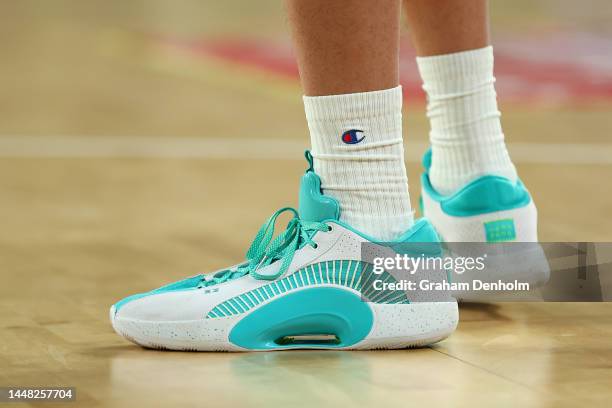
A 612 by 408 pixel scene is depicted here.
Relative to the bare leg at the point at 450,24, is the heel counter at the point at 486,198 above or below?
below

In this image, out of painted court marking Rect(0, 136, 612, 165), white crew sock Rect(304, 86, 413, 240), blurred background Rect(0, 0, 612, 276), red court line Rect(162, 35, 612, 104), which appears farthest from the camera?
red court line Rect(162, 35, 612, 104)

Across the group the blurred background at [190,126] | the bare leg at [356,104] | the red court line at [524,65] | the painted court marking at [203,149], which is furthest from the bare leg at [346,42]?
the red court line at [524,65]

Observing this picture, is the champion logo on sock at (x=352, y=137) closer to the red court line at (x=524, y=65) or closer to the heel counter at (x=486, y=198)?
the heel counter at (x=486, y=198)

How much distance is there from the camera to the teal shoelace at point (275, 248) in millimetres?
1065

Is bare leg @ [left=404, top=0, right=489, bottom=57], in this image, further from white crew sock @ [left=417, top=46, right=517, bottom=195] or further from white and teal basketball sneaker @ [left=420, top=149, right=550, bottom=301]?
white and teal basketball sneaker @ [left=420, top=149, right=550, bottom=301]

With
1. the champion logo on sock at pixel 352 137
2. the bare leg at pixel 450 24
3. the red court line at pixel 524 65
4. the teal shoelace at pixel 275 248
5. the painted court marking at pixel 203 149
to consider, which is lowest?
the teal shoelace at pixel 275 248

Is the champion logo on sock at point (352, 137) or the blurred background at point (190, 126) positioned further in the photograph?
the blurred background at point (190, 126)

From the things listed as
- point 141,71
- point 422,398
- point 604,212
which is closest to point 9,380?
point 422,398

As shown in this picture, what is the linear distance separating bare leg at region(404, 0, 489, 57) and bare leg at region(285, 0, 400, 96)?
0.22m

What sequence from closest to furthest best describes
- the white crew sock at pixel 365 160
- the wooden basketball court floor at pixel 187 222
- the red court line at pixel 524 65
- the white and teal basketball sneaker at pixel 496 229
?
the wooden basketball court floor at pixel 187 222, the white crew sock at pixel 365 160, the white and teal basketball sneaker at pixel 496 229, the red court line at pixel 524 65

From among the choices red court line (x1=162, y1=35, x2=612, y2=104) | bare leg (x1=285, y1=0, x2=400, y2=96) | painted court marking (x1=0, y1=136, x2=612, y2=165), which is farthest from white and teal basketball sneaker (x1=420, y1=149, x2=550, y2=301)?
red court line (x1=162, y1=35, x2=612, y2=104)

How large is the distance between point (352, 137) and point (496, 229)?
0.28 meters

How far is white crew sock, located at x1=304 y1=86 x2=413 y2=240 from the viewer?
1060 millimetres

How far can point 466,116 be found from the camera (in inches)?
50.3
